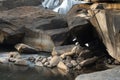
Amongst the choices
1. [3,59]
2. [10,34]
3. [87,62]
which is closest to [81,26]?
[87,62]

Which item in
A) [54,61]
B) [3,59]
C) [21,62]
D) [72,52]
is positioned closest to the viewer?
[54,61]

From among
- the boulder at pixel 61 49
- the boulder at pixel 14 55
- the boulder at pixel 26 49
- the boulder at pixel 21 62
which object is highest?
the boulder at pixel 21 62

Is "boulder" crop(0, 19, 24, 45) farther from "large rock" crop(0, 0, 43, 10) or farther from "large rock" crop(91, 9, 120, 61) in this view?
"large rock" crop(0, 0, 43, 10)

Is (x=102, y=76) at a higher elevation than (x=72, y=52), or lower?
higher

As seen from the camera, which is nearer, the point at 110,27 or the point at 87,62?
the point at 110,27

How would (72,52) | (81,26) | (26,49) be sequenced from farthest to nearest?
(26,49), (72,52), (81,26)

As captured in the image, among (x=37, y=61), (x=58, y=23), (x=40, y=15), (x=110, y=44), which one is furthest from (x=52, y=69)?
(x=40, y=15)

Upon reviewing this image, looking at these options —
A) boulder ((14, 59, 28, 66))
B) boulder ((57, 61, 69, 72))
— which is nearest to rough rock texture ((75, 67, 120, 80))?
boulder ((57, 61, 69, 72))

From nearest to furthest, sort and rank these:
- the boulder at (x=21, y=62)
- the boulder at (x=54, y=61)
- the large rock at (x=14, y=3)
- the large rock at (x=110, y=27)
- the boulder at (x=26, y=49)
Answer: the large rock at (x=110, y=27), the boulder at (x=54, y=61), the boulder at (x=21, y=62), the boulder at (x=26, y=49), the large rock at (x=14, y=3)

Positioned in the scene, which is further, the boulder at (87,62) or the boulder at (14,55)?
the boulder at (14,55)

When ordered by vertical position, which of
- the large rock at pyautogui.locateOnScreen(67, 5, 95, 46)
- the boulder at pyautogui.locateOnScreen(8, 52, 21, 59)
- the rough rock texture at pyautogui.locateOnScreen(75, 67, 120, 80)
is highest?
the rough rock texture at pyautogui.locateOnScreen(75, 67, 120, 80)

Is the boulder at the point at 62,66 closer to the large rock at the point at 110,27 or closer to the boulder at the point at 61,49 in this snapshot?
the boulder at the point at 61,49

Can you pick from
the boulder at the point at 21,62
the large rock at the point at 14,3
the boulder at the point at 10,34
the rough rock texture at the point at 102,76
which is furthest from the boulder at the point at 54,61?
the large rock at the point at 14,3

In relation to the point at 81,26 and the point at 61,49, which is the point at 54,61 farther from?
the point at 81,26
